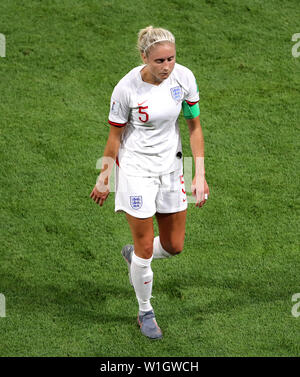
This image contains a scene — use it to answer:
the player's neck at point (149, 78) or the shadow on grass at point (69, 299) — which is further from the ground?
the player's neck at point (149, 78)

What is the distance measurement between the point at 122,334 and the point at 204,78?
3.62 meters

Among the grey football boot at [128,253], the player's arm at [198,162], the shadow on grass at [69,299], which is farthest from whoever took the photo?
the grey football boot at [128,253]

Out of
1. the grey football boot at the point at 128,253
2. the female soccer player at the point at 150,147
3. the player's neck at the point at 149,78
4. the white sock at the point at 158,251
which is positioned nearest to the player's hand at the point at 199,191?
the female soccer player at the point at 150,147

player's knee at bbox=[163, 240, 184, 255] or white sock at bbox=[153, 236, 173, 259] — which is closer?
player's knee at bbox=[163, 240, 184, 255]

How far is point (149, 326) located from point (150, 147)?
1369 millimetres

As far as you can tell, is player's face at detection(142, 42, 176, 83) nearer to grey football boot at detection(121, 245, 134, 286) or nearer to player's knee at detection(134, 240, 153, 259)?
player's knee at detection(134, 240, 153, 259)

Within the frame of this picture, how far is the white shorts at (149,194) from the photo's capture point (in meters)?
5.20

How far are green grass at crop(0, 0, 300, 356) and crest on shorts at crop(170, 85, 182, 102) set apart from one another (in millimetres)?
1688

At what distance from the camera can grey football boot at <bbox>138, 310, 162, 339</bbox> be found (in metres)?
5.58

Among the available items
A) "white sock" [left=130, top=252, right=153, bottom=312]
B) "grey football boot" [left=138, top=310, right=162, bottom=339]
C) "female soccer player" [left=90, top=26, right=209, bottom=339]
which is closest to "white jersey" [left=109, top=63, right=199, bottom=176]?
"female soccer player" [left=90, top=26, right=209, bottom=339]

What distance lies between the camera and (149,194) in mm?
5219

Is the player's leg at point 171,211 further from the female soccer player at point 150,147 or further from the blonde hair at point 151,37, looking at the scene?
the blonde hair at point 151,37

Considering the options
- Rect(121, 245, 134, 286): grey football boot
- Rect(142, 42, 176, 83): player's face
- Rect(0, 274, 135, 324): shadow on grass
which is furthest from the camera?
Rect(121, 245, 134, 286): grey football boot

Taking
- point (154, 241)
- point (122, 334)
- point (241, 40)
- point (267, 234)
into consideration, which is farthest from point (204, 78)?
point (122, 334)
